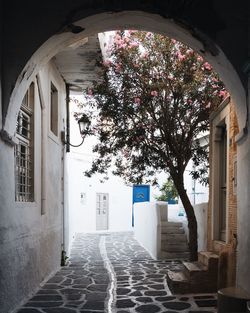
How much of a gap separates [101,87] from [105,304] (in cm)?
584

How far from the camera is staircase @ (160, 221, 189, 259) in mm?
13906

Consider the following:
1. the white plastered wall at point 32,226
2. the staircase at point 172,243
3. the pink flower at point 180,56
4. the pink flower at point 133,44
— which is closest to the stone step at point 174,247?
the staircase at point 172,243

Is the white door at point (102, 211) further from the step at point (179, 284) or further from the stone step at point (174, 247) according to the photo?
the step at point (179, 284)

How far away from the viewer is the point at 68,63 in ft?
39.9

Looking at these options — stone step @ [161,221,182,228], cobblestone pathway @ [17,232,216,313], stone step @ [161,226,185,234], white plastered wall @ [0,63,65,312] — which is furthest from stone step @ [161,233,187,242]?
white plastered wall @ [0,63,65,312]

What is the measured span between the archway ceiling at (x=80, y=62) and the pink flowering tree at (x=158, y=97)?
51cm

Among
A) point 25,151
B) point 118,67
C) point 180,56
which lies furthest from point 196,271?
point 118,67

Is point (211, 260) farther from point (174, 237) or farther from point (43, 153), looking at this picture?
point (174, 237)

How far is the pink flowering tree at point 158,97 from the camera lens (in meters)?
11.6

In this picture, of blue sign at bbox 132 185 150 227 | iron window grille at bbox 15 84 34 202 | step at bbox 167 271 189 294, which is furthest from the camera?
blue sign at bbox 132 185 150 227

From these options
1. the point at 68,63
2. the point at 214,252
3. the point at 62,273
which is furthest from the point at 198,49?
the point at 62,273

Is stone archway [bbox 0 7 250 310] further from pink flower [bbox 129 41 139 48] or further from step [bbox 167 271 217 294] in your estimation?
pink flower [bbox 129 41 139 48]

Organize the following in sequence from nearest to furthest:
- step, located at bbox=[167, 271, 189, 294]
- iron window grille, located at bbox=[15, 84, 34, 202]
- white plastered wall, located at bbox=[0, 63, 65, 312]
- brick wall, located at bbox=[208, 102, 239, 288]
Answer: white plastered wall, located at bbox=[0, 63, 65, 312] → brick wall, located at bbox=[208, 102, 239, 288] → iron window grille, located at bbox=[15, 84, 34, 202] → step, located at bbox=[167, 271, 189, 294]

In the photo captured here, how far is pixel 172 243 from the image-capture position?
14.0 meters
